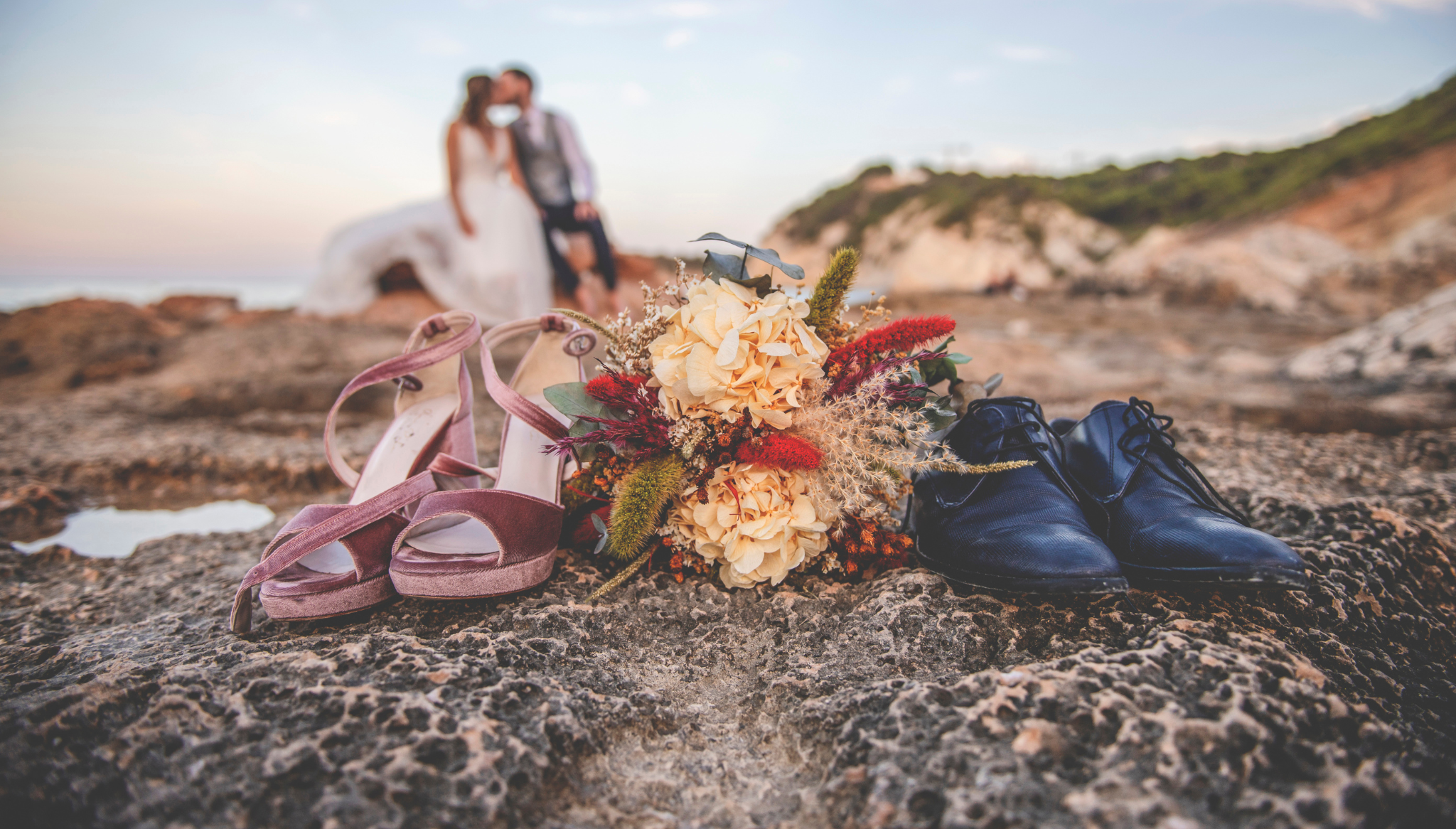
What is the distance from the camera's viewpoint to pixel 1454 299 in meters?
4.65

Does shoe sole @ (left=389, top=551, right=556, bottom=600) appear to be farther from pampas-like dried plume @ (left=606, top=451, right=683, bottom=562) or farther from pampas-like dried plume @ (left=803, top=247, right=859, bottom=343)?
pampas-like dried plume @ (left=803, top=247, right=859, bottom=343)

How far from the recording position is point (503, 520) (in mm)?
1503

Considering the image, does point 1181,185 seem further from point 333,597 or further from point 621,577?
point 333,597

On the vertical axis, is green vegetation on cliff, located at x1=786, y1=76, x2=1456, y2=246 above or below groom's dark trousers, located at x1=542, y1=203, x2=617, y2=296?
above

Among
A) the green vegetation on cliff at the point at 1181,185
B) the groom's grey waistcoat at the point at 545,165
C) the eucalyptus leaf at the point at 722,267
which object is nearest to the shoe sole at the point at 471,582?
the eucalyptus leaf at the point at 722,267

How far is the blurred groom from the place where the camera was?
23.1 ft

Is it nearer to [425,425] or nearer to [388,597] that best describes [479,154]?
[425,425]

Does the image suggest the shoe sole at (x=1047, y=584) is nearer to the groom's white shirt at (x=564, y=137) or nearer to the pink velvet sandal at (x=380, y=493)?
the pink velvet sandal at (x=380, y=493)

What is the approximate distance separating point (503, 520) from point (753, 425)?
2.20ft

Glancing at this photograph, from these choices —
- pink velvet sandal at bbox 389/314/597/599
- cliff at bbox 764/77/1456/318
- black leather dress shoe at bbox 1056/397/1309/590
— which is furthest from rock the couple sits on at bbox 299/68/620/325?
black leather dress shoe at bbox 1056/397/1309/590

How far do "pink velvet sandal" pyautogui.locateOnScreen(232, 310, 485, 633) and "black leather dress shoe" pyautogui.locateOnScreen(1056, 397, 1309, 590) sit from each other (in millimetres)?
1800

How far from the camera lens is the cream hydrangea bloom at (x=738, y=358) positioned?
1.43 meters

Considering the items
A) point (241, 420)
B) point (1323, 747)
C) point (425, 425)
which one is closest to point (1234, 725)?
point (1323, 747)

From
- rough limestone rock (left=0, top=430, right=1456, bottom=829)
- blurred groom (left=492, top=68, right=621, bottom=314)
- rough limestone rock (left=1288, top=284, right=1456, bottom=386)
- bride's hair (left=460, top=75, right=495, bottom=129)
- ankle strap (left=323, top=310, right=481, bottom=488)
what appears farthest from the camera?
blurred groom (left=492, top=68, right=621, bottom=314)
